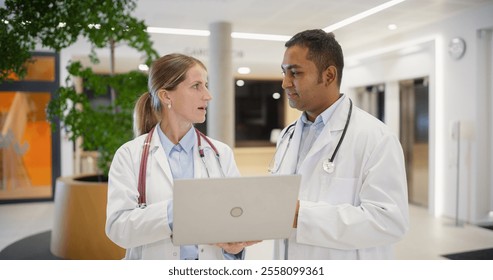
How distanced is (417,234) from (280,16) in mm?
2655

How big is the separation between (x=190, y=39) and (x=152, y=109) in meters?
3.07

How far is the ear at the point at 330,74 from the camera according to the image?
1444mm

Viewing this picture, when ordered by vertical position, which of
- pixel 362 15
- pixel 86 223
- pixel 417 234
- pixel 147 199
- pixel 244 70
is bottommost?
pixel 417 234

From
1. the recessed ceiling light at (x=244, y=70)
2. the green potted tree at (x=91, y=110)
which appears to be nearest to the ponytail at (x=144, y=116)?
the green potted tree at (x=91, y=110)

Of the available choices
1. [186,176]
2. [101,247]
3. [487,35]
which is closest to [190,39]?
[101,247]

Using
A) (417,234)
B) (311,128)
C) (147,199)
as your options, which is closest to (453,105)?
(417,234)

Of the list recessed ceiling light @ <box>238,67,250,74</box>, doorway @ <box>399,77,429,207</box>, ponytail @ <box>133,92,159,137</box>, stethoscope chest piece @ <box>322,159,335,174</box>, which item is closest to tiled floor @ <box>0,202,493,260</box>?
doorway @ <box>399,77,429,207</box>

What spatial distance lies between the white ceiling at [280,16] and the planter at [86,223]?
1.56 m

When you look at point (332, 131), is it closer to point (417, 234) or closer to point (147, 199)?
point (147, 199)

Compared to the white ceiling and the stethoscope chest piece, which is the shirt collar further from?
the white ceiling

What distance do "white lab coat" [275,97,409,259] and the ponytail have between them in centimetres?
62

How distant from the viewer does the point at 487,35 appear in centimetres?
386

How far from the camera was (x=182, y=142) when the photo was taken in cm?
156

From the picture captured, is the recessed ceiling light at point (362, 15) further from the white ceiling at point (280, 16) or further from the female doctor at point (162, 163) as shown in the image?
the female doctor at point (162, 163)
